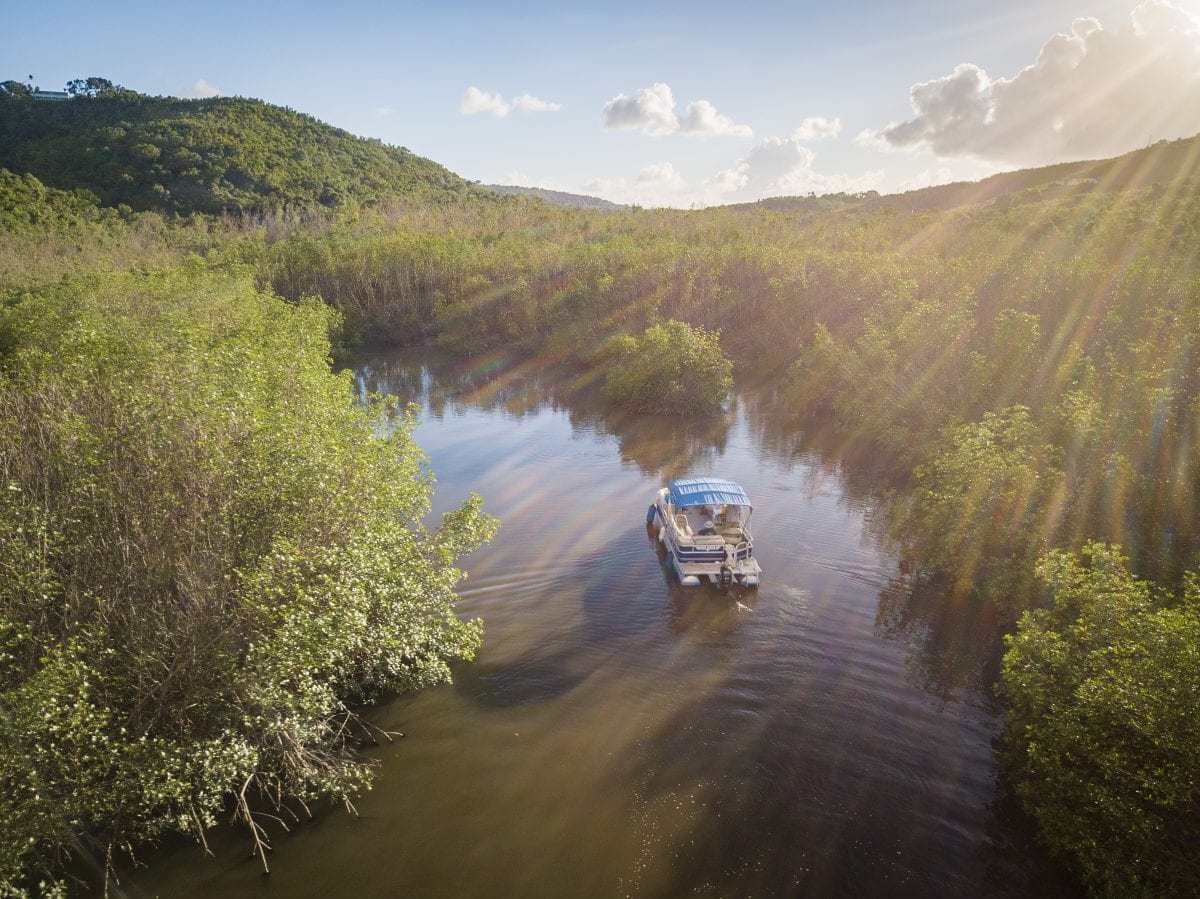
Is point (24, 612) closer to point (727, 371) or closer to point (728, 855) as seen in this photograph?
point (728, 855)

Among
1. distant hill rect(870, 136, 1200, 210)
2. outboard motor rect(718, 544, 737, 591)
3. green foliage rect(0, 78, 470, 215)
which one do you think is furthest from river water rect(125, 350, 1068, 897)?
green foliage rect(0, 78, 470, 215)

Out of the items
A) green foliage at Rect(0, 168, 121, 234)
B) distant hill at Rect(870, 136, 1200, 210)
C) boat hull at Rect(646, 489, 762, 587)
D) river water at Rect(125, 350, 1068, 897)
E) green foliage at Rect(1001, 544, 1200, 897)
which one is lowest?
river water at Rect(125, 350, 1068, 897)

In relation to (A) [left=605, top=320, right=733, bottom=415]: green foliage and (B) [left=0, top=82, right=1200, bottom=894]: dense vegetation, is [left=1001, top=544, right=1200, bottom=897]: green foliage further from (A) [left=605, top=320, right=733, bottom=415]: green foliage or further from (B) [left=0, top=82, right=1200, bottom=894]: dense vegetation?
(A) [left=605, top=320, right=733, bottom=415]: green foliage

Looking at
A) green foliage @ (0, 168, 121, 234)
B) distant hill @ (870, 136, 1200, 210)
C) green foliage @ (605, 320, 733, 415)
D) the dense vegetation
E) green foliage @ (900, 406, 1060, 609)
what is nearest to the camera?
the dense vegetation

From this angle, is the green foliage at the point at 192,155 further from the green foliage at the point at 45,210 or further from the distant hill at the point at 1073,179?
the distant hill at the point at 1073,179

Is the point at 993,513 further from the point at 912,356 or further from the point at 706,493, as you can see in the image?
the point at 912,356

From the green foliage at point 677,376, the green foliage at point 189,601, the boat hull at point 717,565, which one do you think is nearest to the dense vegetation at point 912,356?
the green foliage at point 189,601
